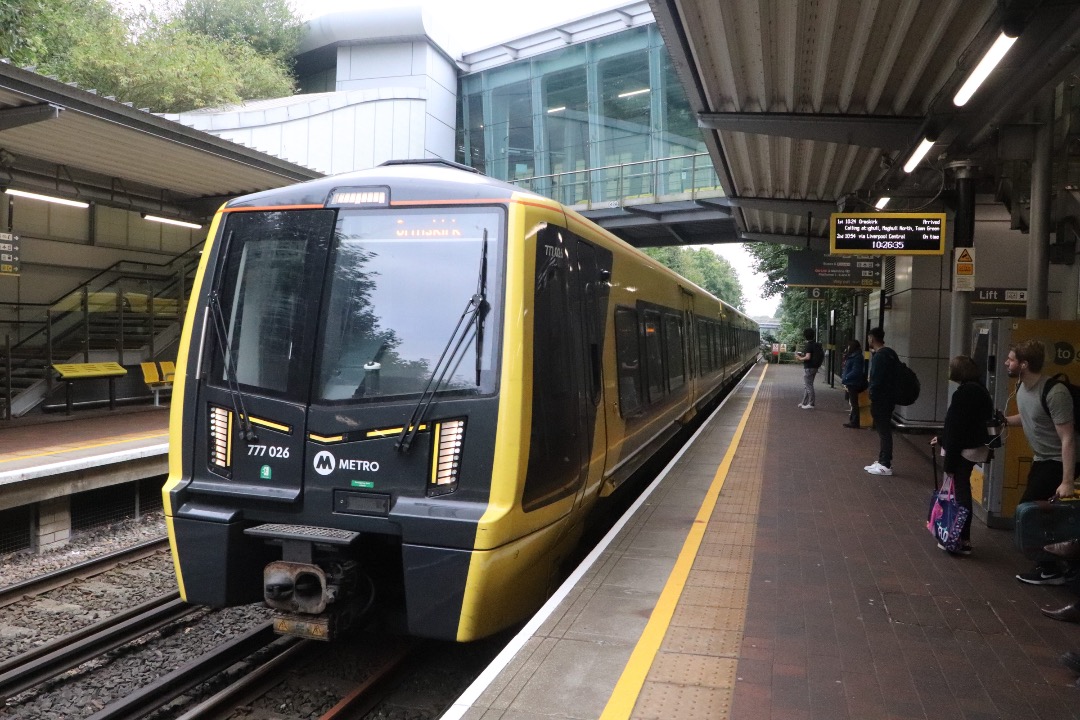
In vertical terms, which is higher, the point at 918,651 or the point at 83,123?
the point at 83,123

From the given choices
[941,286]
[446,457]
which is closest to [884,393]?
[941,286]

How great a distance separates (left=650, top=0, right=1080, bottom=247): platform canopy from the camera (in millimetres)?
6668

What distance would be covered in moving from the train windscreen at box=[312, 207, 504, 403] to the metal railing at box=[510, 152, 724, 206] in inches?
747

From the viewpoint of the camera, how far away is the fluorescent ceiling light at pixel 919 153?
8578 millimetres

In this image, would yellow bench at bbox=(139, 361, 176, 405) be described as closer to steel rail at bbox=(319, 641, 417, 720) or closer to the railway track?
the railway track

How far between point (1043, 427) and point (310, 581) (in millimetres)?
4724

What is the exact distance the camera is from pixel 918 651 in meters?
4.27

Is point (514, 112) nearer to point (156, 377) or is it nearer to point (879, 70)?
point (156, 377)

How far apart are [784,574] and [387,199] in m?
3.56

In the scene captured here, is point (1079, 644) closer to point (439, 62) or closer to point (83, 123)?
point (83, 123)

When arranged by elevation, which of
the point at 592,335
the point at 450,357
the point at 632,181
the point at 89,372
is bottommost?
the point at 89,372

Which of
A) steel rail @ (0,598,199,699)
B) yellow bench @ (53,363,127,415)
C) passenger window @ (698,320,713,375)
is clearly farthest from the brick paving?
yellow bench @ (53,363,127,415)

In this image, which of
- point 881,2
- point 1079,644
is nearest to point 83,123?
point 881,2

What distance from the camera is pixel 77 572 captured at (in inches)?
291
